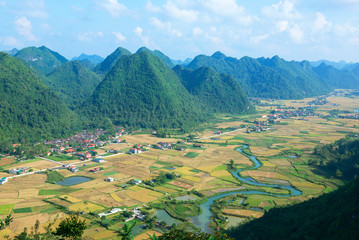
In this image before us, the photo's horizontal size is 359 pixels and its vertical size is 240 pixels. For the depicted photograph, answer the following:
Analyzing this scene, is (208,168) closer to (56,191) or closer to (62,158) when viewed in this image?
(56,191)

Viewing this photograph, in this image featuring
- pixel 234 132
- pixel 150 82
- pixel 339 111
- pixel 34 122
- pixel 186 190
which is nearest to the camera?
pixel 186 190

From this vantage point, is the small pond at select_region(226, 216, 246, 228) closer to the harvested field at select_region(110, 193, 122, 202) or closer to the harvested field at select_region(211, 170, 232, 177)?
the harvested field at select_region(110, 193, 122, 202)

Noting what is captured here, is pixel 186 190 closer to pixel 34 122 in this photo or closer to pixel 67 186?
pixel 67 186

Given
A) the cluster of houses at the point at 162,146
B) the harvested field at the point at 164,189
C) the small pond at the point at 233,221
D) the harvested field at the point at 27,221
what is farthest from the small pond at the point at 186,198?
the cluster of houses at the point at 162,146

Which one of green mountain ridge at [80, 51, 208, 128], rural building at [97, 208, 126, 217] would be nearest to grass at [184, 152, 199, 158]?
green mountain ridge at [80, 51, 208, 128]

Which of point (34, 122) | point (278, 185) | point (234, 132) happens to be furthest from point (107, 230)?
point (234, 132)

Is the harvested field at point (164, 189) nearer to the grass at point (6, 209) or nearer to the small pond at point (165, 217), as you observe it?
the small pond at point (165, 217)
